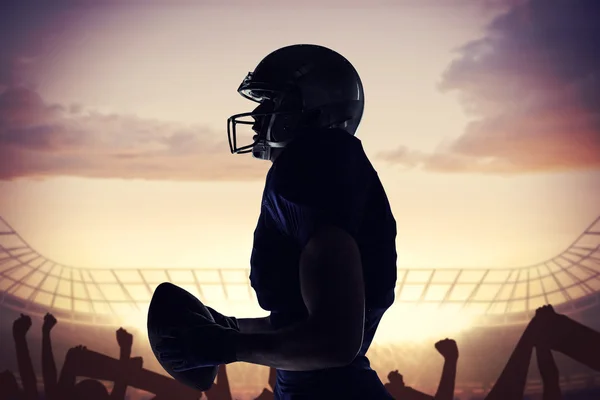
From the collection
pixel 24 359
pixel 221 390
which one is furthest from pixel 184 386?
pixel 24 359

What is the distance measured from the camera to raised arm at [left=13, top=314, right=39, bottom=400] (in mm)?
3562

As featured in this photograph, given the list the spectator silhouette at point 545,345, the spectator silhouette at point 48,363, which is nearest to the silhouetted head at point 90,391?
the spectator silhouette at point 48,363

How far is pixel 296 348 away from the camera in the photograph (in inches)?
25.5

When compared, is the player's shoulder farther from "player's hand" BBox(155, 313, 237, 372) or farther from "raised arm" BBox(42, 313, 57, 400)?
"raised arm" BBox(42, 313, 57, 400)

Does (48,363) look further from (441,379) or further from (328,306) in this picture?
(328,306)

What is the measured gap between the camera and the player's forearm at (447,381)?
3.34 m

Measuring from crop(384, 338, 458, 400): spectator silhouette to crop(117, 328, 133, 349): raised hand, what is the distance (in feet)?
4.77

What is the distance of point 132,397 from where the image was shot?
362 cm

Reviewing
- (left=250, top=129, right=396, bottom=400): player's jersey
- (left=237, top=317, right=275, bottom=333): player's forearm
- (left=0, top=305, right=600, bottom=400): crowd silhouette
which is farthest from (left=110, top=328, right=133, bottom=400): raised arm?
(left=250, top=129, right=396, bottom=400): player's jersey

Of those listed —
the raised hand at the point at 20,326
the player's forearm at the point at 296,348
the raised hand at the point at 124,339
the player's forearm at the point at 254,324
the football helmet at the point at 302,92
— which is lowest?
the player's forearm at the point at 296,348

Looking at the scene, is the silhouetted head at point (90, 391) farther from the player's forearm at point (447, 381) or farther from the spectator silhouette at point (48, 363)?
the player's forearm at point (447, 381)

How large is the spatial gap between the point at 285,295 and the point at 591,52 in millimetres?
3678

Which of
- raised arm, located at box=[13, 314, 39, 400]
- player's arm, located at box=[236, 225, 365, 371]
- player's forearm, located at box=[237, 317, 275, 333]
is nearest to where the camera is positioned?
player's arm, located at box=[236, 225, 365, 371]

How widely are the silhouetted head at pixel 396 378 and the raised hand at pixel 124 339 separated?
147cm
